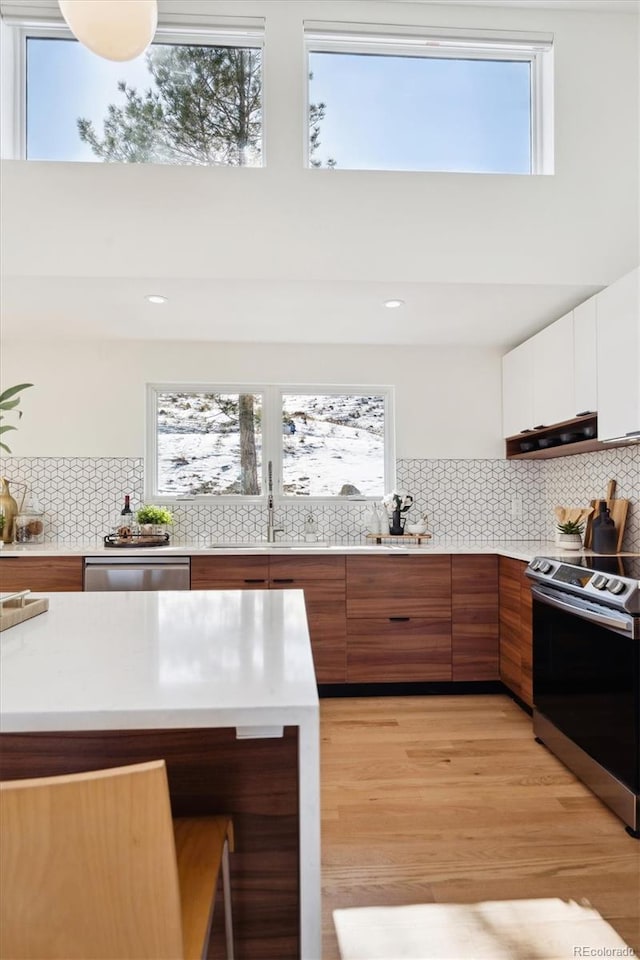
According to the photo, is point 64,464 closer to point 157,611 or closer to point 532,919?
point 157,611

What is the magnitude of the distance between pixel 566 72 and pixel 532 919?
3.74 meters

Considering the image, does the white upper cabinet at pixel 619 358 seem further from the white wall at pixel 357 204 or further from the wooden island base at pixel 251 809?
the wooden island base at pixel 251 809

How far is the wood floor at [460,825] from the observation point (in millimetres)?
1602

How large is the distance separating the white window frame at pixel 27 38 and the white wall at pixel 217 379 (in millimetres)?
1242

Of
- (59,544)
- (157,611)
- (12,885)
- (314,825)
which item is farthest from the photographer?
(59,544)

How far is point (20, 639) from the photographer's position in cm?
118

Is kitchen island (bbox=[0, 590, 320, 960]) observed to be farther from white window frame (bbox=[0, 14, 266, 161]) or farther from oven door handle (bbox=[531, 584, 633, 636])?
white window frame (bbox=[0, 14, 266, 161])

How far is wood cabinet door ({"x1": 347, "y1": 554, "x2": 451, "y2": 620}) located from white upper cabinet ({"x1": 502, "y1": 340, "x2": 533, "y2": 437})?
110 centimetres

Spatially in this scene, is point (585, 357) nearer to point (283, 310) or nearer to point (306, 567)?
point (283, 310)

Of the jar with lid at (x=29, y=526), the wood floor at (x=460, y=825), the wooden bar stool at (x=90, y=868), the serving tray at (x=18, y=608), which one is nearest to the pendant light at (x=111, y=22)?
the serving tray at (x=18, y=608)

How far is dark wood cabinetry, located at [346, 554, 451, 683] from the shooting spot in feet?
10.3

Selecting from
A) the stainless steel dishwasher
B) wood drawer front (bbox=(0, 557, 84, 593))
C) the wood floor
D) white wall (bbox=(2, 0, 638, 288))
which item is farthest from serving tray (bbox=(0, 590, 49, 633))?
white wall (bbox=(2, 0, 638, 288))

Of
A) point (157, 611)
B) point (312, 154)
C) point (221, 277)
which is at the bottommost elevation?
point (157, 611)

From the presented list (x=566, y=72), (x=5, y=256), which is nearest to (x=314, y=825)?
(x=5, y=256)
